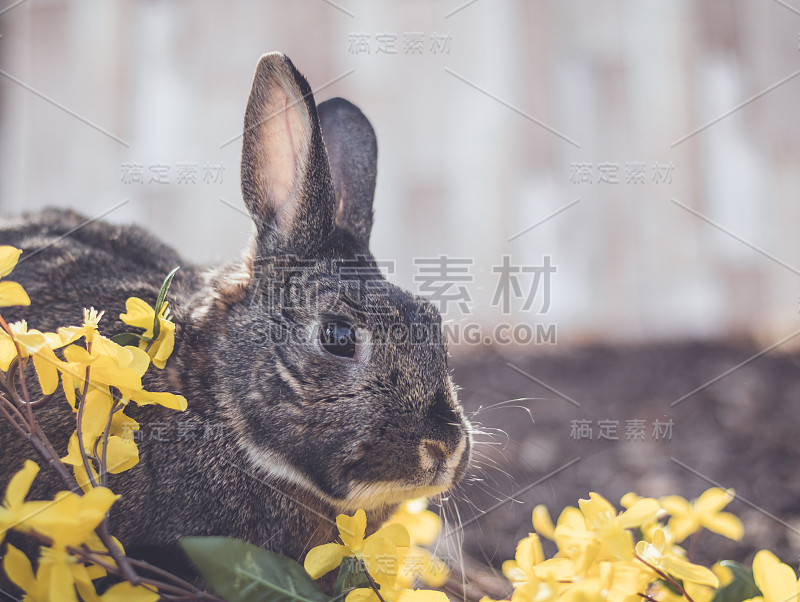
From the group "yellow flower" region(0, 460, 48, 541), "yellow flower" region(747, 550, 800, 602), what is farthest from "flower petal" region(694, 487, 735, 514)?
"yellow flower" region(0, 460, 48, 541)

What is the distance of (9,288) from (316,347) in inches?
20.8

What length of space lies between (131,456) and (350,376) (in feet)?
1.34

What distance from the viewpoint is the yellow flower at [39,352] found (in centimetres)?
94

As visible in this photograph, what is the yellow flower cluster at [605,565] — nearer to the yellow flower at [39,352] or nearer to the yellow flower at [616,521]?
the yellow flower at [616,521]

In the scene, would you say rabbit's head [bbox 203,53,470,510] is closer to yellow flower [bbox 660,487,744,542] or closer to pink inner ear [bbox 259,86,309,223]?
pink inner ear [bbox 259,86,309,223]

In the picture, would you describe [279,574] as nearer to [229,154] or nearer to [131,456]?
[131,456]

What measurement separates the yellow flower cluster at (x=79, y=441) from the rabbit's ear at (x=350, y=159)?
649 mm

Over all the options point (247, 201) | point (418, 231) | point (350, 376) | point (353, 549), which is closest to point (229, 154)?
point (418, 231)

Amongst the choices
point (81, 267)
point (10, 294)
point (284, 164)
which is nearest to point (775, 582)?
point (10, 294)

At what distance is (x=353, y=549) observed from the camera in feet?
3.40

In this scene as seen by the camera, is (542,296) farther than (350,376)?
Yes

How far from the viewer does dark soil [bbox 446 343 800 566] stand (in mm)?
1984

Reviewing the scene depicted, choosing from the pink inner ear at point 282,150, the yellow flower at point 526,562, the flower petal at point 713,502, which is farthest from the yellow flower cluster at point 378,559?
the pink inner ear at point 282,150

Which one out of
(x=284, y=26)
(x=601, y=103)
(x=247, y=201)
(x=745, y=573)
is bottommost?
(x=745, y=573)
